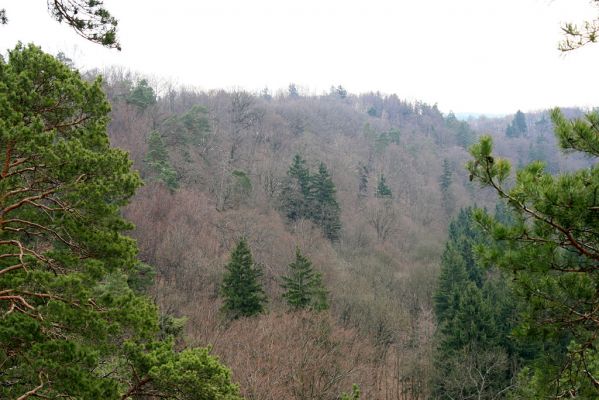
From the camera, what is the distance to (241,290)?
2055 cm

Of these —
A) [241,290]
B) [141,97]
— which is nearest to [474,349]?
[241,290]

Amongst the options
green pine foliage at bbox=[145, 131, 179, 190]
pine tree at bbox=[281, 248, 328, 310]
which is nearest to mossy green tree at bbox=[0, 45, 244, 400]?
pine tree at bbox=[281, 248, 328, 310]

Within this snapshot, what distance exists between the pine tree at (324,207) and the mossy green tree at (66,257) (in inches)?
1287

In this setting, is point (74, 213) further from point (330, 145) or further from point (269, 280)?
point (330, 145)

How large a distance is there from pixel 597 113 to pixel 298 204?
114 feet

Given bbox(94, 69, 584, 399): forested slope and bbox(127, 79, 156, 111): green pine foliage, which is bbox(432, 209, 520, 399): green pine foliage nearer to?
bbox(94, 69, 584, 399): forested slope

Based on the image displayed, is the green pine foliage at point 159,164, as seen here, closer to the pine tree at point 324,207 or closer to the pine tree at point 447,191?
the pine tree at point 324,207

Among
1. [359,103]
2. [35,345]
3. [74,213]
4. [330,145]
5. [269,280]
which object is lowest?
[269,280]

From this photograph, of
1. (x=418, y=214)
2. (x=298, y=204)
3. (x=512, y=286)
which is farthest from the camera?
(x=418, y=214)

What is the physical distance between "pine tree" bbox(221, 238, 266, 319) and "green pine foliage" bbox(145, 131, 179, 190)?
12487mm

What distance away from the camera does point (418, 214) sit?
182ft

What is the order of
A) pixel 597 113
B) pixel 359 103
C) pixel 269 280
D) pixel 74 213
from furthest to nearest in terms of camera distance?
pixel 359 103 < pixel 269 280 < pixel 74 213 < pixel 597 113

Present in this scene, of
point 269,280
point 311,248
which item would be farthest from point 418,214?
point 269,280

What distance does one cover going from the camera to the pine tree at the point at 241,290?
66.8ft
